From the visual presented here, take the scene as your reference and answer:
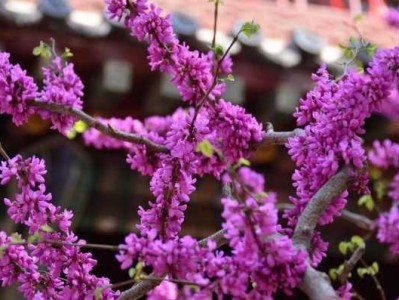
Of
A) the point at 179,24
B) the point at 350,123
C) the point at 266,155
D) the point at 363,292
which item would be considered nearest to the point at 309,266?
the point at 350,123

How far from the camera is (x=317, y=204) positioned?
1.27 meters

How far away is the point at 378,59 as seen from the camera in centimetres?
139

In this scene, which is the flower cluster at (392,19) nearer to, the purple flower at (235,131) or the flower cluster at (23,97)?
the purple flower at (235,131)

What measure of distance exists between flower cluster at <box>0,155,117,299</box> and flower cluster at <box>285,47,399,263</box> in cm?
40

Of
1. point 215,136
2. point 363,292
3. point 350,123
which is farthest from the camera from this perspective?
point 363,292

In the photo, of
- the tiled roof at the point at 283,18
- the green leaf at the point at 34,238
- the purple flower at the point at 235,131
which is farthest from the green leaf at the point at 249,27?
the tiled roof at the point at 283,18

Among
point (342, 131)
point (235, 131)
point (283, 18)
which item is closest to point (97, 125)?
point (235, 131)

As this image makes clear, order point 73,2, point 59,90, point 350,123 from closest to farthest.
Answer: point 350,123 < point 59,90 < point 73,2

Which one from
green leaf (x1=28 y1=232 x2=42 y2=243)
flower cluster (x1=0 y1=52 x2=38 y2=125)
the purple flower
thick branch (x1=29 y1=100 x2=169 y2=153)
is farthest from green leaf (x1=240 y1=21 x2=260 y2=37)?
green leaf (x1=28 y1=232 x2=42 y2=243)

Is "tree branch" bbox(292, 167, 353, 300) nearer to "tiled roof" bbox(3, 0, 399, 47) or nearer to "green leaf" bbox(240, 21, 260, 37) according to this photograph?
"green leaf" bbox(240, 21, 260, 37)

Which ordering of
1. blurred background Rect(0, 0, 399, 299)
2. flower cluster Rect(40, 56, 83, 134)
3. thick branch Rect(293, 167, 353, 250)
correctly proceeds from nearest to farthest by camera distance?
thick branch Rect(293, 167, 353, 250), flower cluster Rect(40, 56, 83, 134), blurred background Rect(0, 0, 399, 299)

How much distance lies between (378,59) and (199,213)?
263cm

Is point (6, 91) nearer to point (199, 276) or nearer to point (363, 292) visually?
point (199, 276)

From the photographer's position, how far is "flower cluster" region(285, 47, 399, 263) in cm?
132
